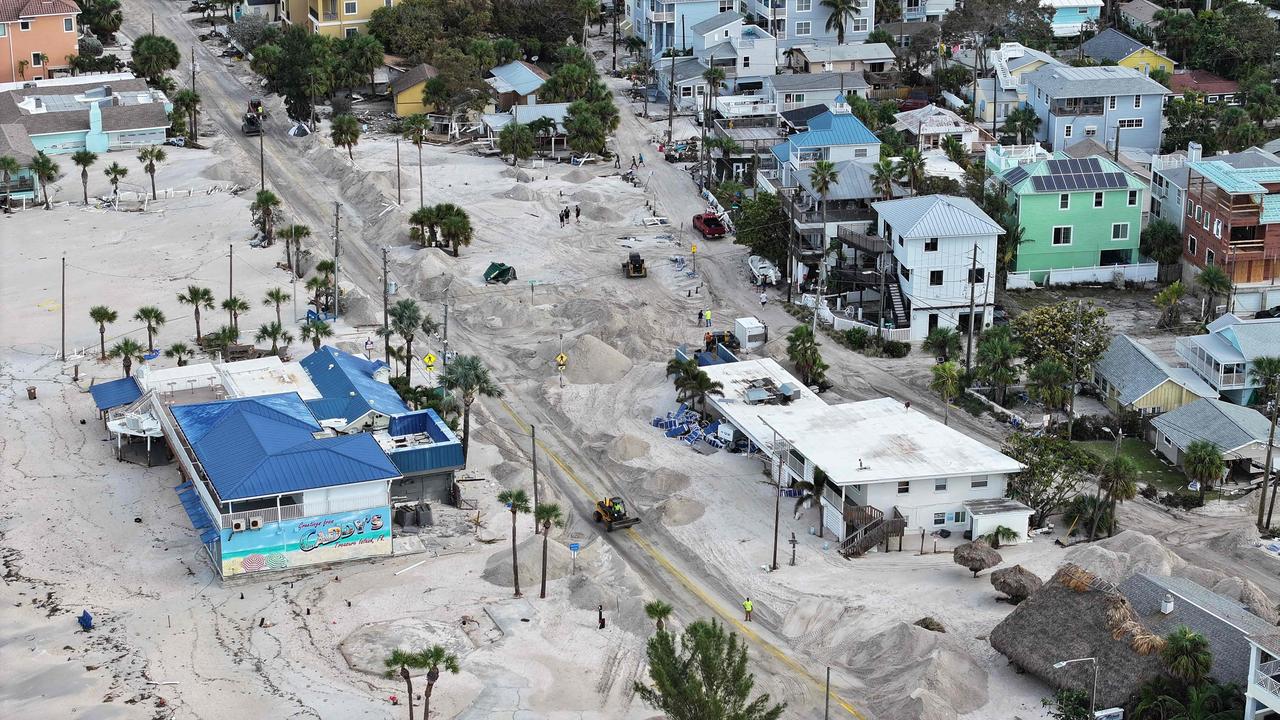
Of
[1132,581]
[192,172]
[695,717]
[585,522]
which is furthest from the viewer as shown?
[192,172]

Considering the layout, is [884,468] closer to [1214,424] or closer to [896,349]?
Answer: [1214,424]

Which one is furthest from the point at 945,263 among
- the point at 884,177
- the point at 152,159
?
the point at 152,159

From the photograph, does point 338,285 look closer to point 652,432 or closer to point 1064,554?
point 652,432

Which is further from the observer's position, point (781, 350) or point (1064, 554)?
point (781, 350)

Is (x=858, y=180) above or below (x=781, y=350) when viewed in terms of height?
above

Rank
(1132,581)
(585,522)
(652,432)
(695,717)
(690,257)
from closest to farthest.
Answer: (695,717)
(1132,581)
(585,522)
(652,432)
(690,257)

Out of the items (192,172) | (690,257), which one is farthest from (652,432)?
(192,172)
